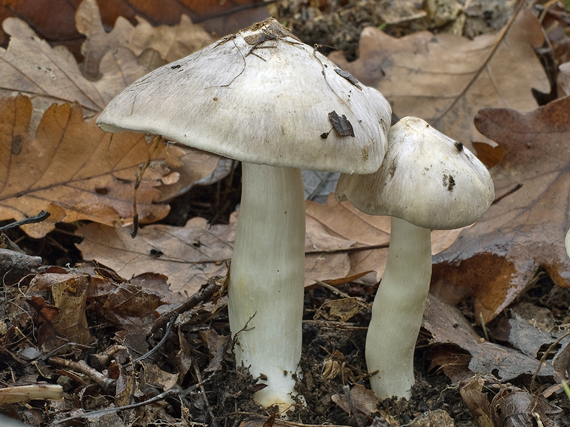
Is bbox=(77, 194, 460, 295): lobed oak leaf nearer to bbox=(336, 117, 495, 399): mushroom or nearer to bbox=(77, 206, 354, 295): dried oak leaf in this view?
bbox=(77, 206, 354, 295): dried oak leaf

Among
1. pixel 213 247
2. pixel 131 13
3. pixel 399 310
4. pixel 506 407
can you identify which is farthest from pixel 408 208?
pixel 131 13

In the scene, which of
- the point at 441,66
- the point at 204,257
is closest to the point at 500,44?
the point at 441,66

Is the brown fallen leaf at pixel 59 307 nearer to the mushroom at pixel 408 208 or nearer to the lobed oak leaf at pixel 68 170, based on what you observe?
the lobed oak leaf at pixel 68 170

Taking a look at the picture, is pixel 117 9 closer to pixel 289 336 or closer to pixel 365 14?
pixel 365 14

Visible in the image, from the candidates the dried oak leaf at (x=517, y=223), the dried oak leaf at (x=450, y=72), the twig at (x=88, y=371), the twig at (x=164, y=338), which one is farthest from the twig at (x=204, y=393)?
the dried oak leaf at (x=450, y=72)

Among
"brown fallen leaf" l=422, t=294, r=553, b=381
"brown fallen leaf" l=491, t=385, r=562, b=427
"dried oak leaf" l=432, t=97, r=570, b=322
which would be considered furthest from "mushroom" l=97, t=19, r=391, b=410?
"dried oak leaf" l=432, t=97, r=570, b=322

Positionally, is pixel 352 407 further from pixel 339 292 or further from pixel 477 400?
pixel 339 292

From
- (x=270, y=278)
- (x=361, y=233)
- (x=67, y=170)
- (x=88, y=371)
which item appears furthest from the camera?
(x=361, y=233)
